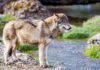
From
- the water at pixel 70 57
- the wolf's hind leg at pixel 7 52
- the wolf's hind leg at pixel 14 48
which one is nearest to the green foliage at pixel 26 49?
the water at pixel 70 57

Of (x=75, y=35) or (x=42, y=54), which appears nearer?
(x=42, y=54)

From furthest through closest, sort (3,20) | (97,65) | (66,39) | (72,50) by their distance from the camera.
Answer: (3,20) → (66,39) → (72,50) → (97,65)

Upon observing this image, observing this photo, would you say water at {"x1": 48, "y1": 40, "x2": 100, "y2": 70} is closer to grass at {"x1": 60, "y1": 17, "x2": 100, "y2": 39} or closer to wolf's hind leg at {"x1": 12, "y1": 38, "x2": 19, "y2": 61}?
grass at {"x1": 60, "y1": 17, "x2": 100, "y2": 39}

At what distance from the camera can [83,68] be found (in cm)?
1878

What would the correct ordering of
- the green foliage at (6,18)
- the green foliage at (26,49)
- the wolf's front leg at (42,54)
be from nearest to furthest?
1. the wolf's front leg at (42,54)
2. the green foliage at (26,49)
3. the green foliage at (6,18)

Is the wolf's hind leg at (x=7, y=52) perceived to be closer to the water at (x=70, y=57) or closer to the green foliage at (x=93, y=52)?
the water at (x=70, y=57)

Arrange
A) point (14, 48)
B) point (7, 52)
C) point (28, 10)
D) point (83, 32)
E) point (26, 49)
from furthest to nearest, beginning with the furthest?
point (28, 10) < point (83, 32) < point (26, 49) < point (14, 48) < point (7, 52)

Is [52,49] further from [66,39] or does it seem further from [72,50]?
[66,39]

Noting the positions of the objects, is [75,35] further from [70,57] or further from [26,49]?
[70,57]

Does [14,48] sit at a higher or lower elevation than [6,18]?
higher

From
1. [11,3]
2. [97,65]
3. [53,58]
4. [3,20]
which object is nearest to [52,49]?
[53,58]

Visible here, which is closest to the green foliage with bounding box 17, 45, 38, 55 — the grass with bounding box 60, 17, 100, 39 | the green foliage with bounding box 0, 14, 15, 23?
the grass with bounding box 60, 17, 100, 39

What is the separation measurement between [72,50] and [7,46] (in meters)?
8.47

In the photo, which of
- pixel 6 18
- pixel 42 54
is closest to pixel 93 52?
pixel 42 54
